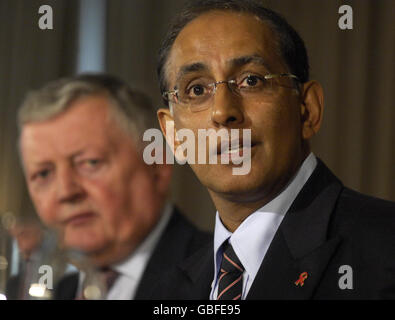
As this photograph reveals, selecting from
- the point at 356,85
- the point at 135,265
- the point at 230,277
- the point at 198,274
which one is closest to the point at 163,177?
the point at 135,265

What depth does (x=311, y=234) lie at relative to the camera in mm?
1456

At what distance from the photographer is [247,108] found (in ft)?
5.08

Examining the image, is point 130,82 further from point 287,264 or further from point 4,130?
point 287,264

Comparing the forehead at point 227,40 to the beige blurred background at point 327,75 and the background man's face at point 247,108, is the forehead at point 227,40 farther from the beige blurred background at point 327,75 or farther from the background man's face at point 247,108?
the beige blurred background at point 327,75

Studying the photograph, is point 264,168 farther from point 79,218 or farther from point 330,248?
point 79,218

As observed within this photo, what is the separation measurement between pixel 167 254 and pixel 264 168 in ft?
1.86

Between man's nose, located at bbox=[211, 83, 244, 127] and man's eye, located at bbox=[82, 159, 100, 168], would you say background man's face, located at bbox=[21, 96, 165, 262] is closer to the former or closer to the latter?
man's eye, located at bbox=[82, 159, 100, 168]

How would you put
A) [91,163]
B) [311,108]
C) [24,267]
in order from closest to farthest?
[311,108], [24,267], [91,163]

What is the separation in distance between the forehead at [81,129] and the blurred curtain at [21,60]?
0.18m

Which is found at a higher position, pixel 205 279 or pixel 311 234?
pixel 311 234

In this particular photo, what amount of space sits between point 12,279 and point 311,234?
1.01m

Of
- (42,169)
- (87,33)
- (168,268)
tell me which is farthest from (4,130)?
(168,268)

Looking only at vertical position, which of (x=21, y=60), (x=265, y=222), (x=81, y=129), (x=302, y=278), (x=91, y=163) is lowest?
(x=302, y=278)

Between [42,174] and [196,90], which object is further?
[42,174]
